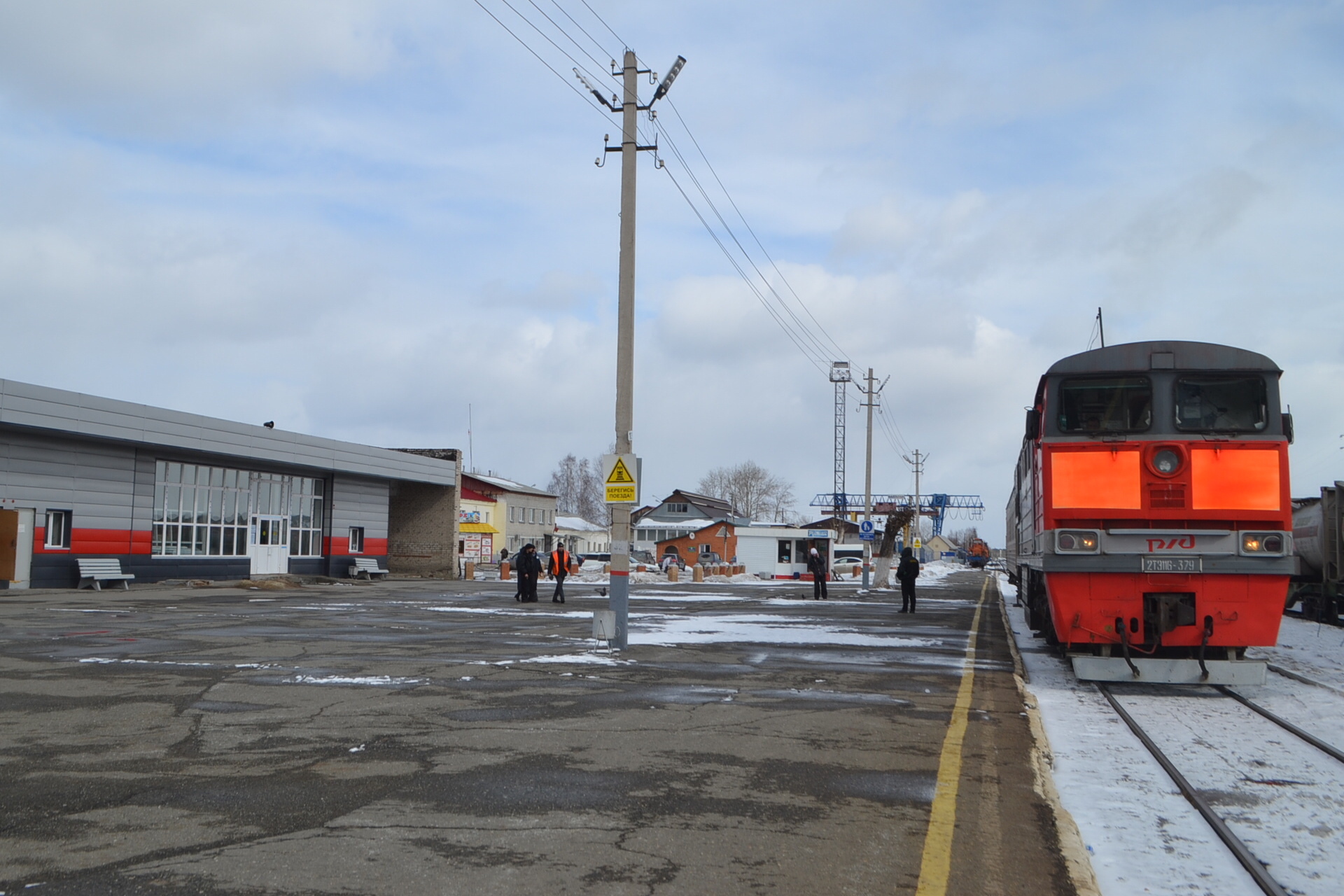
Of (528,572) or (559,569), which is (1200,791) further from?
(559,569)

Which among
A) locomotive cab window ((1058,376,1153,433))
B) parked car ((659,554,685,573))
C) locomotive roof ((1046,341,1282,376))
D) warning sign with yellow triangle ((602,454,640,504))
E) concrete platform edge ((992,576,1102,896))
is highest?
locomotive roof ((1046,341,1282,376))

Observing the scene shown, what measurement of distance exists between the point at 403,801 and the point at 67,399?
2826 centimetres

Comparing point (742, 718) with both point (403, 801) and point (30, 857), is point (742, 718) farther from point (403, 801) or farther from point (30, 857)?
point (30, 857)

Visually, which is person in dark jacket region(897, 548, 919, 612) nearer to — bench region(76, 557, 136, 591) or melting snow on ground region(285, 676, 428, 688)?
melting snow on ground region(285, 676, 428, 688)

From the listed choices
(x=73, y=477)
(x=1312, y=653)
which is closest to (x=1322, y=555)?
(x=1312, y=653)

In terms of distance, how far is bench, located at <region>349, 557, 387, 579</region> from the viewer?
145 ft

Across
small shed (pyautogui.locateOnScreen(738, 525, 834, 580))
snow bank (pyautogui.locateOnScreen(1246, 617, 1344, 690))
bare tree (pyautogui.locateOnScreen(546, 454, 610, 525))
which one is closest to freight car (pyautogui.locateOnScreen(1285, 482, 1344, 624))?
snow bank (pyautogui.locateOnScreen(1246, 617, 1344, 690))

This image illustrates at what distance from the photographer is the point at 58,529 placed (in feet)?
102

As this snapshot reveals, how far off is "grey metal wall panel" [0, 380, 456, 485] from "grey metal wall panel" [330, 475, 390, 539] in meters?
1.18

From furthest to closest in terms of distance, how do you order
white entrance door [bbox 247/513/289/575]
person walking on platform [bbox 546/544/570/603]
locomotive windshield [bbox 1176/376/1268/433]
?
white entrance door [bbox 247/513/289/575] → person walking on platform [bbox 546/544/570/603] → locomotive windshield [bbox 1176/376/1268/433]

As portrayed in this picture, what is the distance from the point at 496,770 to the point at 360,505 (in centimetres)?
4037

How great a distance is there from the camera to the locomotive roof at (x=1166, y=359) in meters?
11.9

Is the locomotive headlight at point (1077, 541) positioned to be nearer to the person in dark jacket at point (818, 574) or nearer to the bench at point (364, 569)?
the person in dark jacket at point (818, 574)

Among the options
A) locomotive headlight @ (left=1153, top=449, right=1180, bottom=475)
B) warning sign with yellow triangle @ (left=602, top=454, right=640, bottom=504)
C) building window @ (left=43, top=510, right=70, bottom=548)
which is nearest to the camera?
locomotive headlight @ (left=1153, top=449, right=1180, bottom=475)
